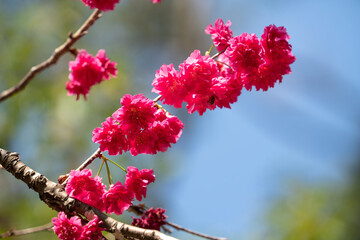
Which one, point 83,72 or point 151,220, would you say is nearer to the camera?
point 151,220

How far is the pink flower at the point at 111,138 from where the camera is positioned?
4.85 ft

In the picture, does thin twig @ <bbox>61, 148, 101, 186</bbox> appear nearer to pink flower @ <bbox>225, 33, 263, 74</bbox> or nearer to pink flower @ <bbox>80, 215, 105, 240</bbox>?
pink flower @ <bbox>80, 215, 105, 240</bbox>

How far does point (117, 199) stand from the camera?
4.78 feet

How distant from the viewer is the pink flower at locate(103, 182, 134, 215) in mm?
1440

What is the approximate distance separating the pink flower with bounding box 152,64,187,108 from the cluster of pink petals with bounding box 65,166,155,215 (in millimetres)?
329

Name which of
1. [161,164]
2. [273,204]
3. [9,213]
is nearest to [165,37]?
[161,164]

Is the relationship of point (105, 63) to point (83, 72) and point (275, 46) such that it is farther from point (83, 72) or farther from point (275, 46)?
point (275, 46)

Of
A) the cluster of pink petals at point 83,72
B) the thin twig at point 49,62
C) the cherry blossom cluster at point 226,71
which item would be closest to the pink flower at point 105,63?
the cluster of pink petals at point 83,72

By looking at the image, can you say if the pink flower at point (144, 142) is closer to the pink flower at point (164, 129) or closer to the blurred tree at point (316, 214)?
the pink flower at point (164, 129)

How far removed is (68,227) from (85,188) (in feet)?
0.56

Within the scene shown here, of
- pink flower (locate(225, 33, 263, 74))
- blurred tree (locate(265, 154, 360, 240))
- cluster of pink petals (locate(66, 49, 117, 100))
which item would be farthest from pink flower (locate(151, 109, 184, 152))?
blurred tree (locate(265, 154, 360, 240))

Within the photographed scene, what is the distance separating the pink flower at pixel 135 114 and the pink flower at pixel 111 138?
0.14ft

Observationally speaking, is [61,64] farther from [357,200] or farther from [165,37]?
[357,200]

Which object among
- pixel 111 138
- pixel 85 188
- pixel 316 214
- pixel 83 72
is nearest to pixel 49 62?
pixel 83 72
